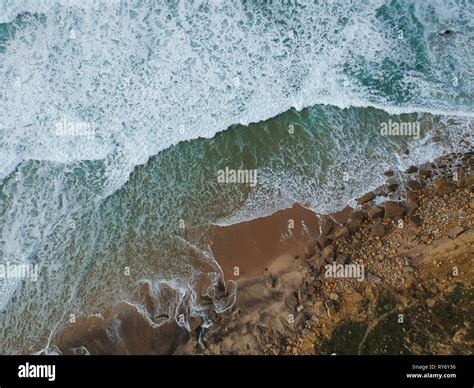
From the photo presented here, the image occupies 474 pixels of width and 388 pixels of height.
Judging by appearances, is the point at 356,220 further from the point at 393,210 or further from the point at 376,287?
the point at 376,287

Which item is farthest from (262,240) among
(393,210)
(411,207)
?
(411,207)

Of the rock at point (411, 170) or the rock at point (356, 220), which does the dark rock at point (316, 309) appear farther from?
the rock at point (411, 170)

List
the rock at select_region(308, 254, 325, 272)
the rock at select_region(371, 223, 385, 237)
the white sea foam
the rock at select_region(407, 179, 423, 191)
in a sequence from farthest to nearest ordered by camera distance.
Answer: the white sea foam < the rock at select_region(407, 179, 423, 191) < the rock at select_region(371, 223, 385, 237) < the rock at select_region(308, 254, 325, 272)

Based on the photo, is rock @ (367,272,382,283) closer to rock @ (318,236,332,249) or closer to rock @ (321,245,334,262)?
rock @ (321,245,334,262)

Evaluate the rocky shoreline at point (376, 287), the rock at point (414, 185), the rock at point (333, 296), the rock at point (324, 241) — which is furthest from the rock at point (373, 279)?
the rock at point (414, 185)

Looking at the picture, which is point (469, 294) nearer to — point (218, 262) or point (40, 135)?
point (218, 262)

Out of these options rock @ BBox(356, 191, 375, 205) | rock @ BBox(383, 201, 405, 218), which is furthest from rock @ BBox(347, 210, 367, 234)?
rock @ BBox(383, 201, 405, 218)
